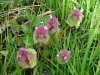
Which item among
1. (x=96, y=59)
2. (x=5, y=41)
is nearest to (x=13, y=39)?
(x=5, y=41)

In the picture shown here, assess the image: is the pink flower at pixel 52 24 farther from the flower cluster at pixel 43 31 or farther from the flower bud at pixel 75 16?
the flower bud at pixel 75 16

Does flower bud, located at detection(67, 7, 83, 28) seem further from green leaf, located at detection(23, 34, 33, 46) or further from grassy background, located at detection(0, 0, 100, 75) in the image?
green leaf, located at detection(23, 34, 33, 46)

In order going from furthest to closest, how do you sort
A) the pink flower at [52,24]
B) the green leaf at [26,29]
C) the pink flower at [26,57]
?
the green leaf at [26,29] < the pink flower at [52,24] < the pink flower at [26,57]

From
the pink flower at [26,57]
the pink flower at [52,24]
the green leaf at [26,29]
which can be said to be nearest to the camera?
the pink flower at [26,57]

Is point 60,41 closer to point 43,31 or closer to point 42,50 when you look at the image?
point 42,50

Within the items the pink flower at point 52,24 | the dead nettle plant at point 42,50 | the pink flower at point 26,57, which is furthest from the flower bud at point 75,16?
the pink flower at point 26,57

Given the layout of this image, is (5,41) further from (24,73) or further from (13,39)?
(24,73)
